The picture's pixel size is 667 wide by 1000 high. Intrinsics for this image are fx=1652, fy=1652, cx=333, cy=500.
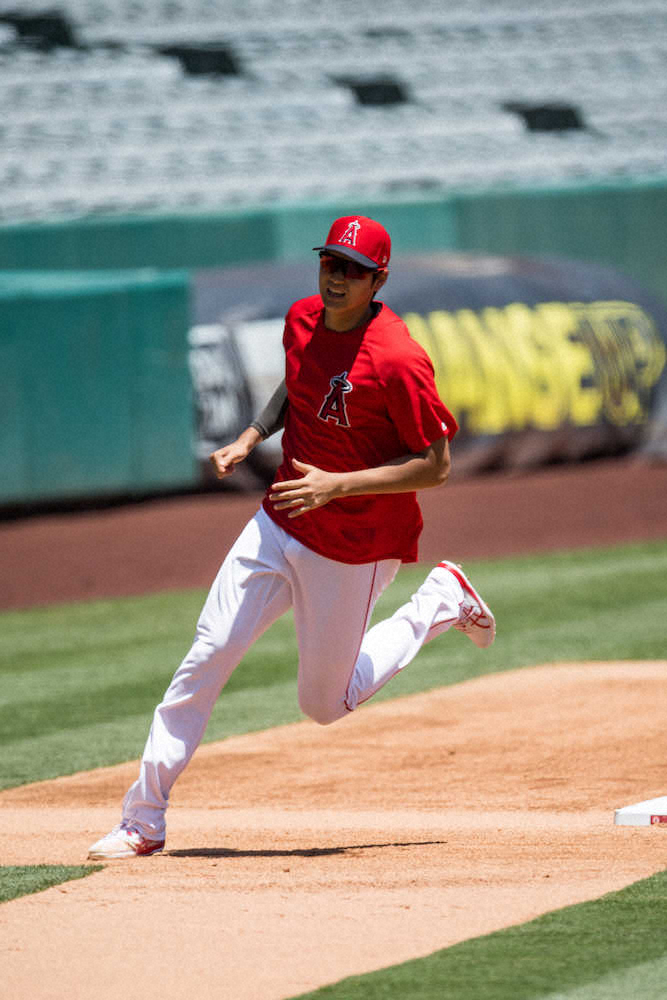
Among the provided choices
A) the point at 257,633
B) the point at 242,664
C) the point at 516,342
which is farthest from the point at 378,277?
the point at 516,342

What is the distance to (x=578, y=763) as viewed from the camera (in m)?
6.57

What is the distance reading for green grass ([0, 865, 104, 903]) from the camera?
4586mm

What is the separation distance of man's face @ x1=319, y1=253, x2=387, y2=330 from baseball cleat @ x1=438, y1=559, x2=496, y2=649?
1.17 m

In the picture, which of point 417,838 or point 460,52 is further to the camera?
point 460,52

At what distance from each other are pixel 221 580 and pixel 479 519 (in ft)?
35.8

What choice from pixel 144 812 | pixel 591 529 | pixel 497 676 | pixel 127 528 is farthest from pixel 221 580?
pixel 591 529

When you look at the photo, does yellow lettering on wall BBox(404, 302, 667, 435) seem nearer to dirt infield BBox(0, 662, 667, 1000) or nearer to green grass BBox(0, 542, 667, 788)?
green grass BBox(0, 542, 667, 788)

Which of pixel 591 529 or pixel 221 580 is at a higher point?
pixel 221 580

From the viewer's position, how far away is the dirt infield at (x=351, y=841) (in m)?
3.84

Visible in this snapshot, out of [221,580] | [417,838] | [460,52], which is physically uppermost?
[221,580]

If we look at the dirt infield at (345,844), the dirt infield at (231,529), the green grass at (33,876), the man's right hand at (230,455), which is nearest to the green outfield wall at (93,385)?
the dirt infield at (231,529)

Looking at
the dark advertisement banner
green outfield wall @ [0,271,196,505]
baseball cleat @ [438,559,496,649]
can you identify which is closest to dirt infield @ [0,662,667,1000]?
baseball cleat @ [438,559,496,649]

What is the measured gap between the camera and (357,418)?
16.2 ft

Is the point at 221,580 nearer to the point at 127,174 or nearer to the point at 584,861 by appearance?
→ the point at 584,861
